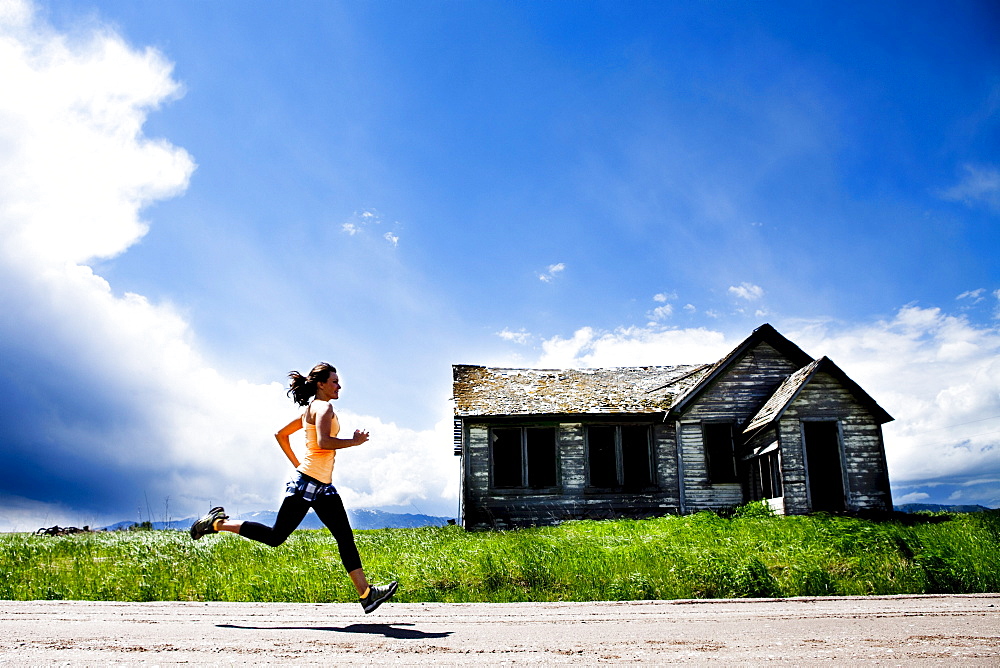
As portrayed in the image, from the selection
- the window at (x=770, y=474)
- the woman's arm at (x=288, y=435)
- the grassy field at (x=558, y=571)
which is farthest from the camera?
the window at (x=770, y=474)

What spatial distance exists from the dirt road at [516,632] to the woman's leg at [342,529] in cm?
30

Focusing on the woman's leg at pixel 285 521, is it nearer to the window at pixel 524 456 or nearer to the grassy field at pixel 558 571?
the grassy field at pixel 558 571

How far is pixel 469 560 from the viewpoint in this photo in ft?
29.5

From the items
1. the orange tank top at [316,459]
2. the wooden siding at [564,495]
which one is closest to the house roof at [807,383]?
the wooden siding at [564,495]

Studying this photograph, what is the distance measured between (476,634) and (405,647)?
2.03ft

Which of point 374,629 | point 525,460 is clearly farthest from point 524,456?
point 374,629

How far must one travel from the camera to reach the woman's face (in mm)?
5855

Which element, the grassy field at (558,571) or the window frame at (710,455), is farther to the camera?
the window frame at (710,455)

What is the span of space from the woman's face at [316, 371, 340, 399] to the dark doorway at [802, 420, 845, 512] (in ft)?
56.9

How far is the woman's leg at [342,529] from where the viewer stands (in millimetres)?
5582

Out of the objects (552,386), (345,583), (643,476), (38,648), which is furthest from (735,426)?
(38,648)

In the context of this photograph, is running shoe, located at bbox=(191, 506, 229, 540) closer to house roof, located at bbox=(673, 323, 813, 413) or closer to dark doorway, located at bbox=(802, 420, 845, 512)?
house roof, located at bbox=(673, 323, 813, 413)

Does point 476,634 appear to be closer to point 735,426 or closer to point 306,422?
point 306,422

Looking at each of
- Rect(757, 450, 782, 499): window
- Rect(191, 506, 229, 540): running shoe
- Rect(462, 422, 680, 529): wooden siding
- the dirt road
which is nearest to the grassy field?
the dirt road
